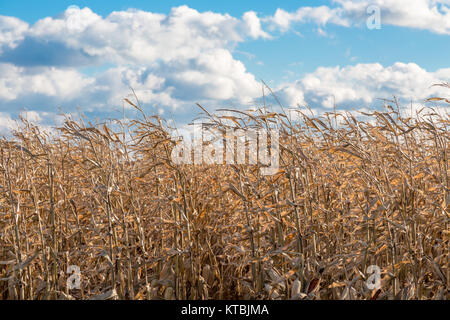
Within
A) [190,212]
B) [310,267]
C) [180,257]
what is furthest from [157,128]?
[310,267]

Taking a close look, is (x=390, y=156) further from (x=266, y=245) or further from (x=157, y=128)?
(x=157, y=128)

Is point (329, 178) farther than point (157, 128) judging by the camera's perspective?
Yes

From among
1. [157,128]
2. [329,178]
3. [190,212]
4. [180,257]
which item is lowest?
[180,257]

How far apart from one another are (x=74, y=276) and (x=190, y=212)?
1.04m

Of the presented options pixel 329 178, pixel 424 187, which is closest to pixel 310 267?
pixel 329 178

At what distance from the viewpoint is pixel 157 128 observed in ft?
10.2

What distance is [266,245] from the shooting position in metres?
3.36

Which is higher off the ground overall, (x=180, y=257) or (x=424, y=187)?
(x=424, y=187)
